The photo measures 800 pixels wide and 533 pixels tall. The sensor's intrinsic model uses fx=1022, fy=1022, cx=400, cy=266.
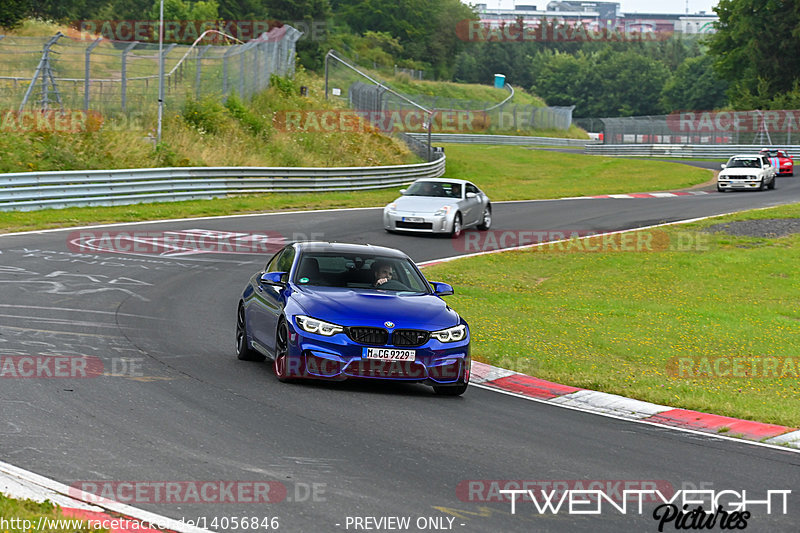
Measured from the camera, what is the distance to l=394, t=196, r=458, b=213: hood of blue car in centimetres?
2661

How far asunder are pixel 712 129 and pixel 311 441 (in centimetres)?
7244

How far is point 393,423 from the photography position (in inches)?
343

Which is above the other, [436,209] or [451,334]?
[451,334]

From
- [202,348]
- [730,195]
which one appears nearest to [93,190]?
[202,348]

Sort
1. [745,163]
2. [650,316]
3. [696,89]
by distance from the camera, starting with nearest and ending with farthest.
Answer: [650,316]
[745,163]
[696,89]

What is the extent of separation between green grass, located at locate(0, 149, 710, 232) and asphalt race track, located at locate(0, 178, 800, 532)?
40.7ft

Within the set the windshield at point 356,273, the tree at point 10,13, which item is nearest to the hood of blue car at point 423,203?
the windshield at point 356,273

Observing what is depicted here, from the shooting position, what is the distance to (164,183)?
30.0 metres
